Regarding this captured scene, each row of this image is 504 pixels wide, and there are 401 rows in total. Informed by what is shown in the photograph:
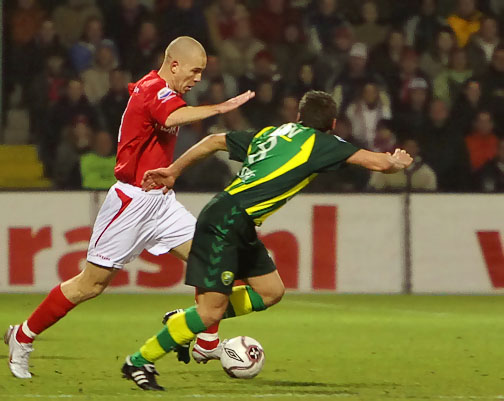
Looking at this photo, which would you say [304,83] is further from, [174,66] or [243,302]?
[243,302]

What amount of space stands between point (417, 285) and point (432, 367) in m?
5.44

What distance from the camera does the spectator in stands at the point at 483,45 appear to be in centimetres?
1493

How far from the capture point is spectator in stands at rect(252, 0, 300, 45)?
15125 mm

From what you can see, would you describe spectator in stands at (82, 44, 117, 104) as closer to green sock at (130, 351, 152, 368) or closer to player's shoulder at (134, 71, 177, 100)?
player's shoulder at (134, 71, 177, 100)

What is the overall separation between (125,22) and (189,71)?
7.85m

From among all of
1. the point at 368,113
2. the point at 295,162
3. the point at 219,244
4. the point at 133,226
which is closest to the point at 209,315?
the point at 219,244

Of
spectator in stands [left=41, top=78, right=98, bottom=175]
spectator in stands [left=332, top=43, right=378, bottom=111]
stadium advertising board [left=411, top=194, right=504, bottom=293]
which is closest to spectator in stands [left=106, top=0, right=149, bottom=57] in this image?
spectator in stands [left=41, top=78, right=98, bottom=175]

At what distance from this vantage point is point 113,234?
7.14 metres

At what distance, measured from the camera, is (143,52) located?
14688 mm

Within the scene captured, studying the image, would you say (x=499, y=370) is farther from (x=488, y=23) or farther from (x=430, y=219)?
(x=488, y=23)

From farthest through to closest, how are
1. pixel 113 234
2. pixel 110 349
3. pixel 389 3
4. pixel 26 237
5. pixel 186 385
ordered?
pixel 389 3
pixel 26 237
pixel 110 349
pixel 113 234
pixel 186 385

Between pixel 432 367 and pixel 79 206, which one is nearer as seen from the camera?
pixel 432 367

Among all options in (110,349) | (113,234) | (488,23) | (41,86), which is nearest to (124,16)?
(41,86)

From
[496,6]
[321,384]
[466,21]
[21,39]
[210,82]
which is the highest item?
[496,6]
